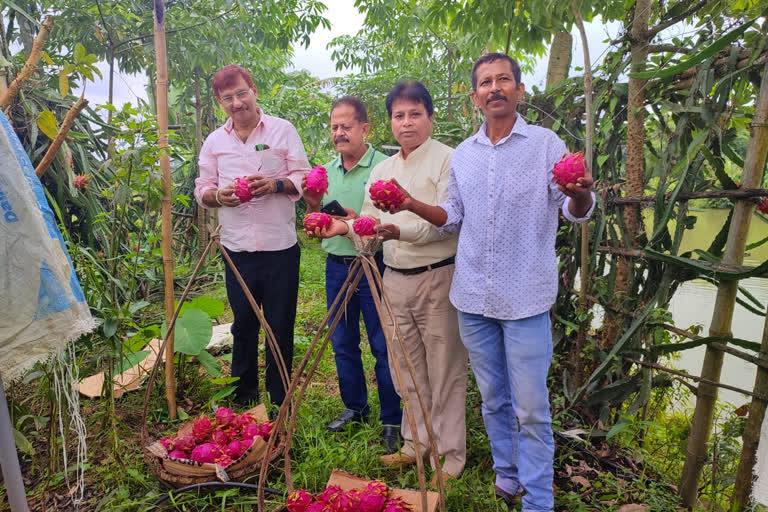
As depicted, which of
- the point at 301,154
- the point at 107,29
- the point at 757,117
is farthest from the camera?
the point at 107,29

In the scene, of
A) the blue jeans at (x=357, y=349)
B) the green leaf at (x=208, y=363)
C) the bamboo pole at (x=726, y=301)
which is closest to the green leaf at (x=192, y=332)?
the green leaf at (x=208, y=363)

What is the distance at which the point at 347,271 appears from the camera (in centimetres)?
188

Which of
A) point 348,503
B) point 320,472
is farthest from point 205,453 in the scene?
point 348,503

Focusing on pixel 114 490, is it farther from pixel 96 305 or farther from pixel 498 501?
pixel 498 501

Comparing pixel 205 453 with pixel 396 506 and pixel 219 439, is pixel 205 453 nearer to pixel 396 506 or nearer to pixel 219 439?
pixel 219 439

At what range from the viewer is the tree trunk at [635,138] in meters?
1.70

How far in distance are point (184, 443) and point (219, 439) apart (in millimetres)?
118

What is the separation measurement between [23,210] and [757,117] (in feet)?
5.78

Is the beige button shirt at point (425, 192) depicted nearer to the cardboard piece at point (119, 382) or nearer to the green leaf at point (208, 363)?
the green leaf at point (208, 363)

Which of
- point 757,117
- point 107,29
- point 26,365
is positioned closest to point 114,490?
point 26,365

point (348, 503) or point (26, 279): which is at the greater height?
point (26, 279)

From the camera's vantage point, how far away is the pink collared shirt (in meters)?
1.97

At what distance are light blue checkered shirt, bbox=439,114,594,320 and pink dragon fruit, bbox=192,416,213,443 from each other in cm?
105

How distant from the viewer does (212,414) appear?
2.20 metres
